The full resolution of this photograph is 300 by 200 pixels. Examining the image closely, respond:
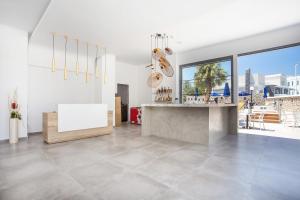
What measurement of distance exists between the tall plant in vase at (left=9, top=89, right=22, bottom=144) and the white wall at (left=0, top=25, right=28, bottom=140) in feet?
0.39

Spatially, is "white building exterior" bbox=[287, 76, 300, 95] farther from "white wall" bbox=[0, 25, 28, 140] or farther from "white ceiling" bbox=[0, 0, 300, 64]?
"white wall" bbox=[0, 25, 28, 140]

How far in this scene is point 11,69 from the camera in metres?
4.81

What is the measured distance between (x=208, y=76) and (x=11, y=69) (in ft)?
22.7

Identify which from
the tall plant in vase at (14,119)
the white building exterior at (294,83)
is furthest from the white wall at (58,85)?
the white building exterior at (294,83)

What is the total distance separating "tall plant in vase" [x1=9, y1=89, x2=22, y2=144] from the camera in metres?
4.50

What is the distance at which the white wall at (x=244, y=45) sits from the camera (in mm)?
4891

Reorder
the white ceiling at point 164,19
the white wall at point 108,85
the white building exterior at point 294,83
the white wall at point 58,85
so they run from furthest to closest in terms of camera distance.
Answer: the white wall at point 108,85
the white wall at point 58,85
the white building exterior at point 294,83
the white ceiling at point 164,19

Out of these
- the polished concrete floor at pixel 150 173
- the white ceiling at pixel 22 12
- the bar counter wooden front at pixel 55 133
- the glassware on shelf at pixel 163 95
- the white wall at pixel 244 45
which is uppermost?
the white ceiling at pixel 22 12

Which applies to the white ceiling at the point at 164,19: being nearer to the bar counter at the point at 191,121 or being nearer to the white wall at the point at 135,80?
the bar counter at the point at 191,121

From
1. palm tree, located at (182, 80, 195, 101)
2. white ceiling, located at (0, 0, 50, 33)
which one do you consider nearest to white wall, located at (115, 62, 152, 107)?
palm tree, located at (182, 80, 195, 101)

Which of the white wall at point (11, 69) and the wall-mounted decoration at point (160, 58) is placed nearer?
the wall-mounted decoration at point (160, 58)

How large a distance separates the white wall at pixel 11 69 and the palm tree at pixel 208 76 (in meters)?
6.31

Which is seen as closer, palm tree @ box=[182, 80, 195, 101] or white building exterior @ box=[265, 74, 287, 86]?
white building exterior @ box=[265, 74, 287, 86]

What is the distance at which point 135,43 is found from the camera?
619cm
